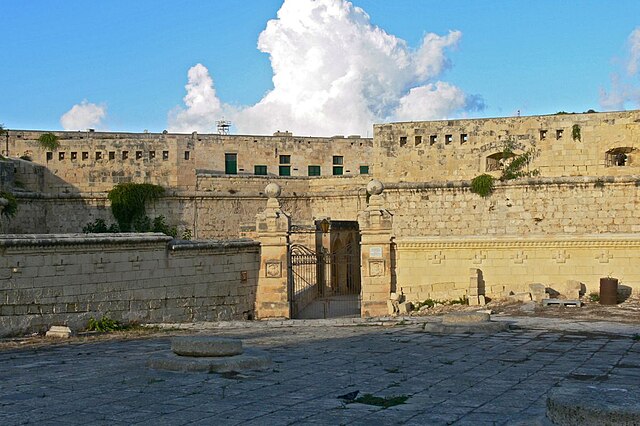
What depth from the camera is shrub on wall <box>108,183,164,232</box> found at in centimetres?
3009

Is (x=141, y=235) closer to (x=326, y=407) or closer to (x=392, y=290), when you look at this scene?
(x=392, y=290)

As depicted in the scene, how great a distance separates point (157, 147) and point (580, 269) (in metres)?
23.6

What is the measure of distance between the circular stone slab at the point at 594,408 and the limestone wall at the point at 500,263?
12.1m

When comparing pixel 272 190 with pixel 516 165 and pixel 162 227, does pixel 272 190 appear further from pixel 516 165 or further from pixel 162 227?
pixel 162 227

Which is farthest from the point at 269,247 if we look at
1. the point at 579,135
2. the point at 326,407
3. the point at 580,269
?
the point at 579,135

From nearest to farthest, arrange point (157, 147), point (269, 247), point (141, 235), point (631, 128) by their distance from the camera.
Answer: point (141, 235) → point (269, 247) → point (631, 128) → point (157, 147)

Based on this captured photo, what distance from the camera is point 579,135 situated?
2688 centimetres

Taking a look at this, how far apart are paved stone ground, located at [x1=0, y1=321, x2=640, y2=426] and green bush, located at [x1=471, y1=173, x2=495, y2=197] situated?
533 inches

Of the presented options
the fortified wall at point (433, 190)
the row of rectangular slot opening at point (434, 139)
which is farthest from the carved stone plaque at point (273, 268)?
the row of rectangular slot opening at point (434, 139)

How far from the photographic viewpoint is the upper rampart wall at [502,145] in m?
26.5

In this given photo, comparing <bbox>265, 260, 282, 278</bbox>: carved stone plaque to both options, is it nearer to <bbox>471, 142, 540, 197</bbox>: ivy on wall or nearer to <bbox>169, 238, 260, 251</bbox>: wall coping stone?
<bbox>169, 238, 260, 251</bbox>: wall coping stone

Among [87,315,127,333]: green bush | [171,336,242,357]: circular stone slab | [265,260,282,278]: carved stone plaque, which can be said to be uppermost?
[265,260,282,278]: carved stone plaque

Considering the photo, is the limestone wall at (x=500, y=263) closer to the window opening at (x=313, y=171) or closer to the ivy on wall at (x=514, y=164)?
the ivy on wall at (x=514, y=164)

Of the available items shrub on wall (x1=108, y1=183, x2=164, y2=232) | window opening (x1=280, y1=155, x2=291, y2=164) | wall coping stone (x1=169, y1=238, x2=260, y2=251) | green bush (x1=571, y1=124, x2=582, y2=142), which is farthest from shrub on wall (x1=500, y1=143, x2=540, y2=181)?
window opening (x1=280, y1=155, x2=291, y2=164)
